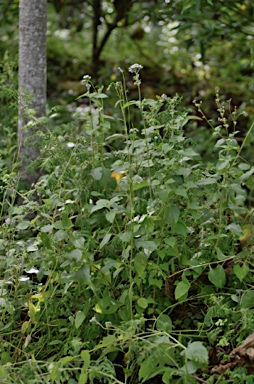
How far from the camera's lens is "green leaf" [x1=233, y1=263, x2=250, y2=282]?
246 centimetres

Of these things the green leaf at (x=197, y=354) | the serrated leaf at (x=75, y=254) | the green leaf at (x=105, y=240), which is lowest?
the green leaf at (x=197, y=354)

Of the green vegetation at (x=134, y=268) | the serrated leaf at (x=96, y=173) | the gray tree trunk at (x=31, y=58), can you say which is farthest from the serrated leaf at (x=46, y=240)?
the gray tree trunk at (x=31, y=58)

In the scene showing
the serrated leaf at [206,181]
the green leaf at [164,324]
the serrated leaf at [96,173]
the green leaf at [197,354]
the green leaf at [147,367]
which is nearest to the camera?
the green leaf at [197,354]

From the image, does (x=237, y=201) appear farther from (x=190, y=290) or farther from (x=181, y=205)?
(x=190, y=290)

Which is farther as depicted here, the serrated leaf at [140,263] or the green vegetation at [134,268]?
the serrated leaf at [140,263]

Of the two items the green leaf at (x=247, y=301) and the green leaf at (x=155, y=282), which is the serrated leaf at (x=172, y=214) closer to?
the green leaf at (x=155, y=282)

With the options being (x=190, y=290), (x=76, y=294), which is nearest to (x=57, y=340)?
(x=76, y=294)

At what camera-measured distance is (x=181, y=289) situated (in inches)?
95.5

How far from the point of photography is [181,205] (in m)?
2.82

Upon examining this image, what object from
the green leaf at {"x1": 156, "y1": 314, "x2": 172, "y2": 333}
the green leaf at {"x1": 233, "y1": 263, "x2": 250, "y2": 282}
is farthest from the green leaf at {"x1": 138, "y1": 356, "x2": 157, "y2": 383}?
the green leaf at {"x1": 233, "y1": 263, "x2": 250, "y2": 282}

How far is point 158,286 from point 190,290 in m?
0.28

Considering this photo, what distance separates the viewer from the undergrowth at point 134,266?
93.4 inches

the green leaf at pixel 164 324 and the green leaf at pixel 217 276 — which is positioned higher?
the green leaf at pixel 217 276

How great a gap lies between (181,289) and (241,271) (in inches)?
9.4
